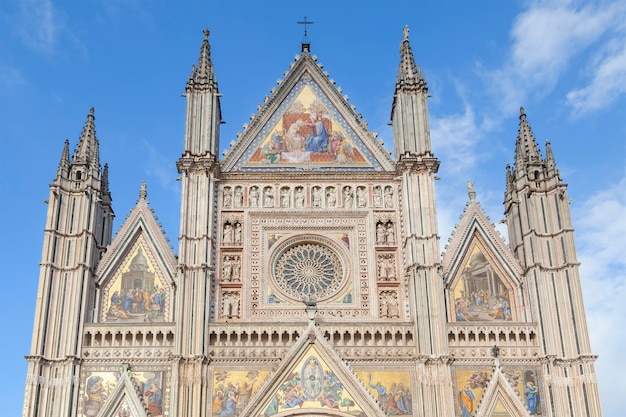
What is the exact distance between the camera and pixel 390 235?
83.0 ft

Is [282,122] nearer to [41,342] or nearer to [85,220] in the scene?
[85,220]

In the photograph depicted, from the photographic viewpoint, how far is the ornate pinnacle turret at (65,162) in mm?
24938

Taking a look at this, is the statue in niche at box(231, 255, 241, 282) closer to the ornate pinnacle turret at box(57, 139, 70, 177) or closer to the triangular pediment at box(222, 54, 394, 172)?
the triangular pediment at box(222, 54, 394, 172)

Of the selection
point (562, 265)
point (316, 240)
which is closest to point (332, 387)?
point (316, 240)

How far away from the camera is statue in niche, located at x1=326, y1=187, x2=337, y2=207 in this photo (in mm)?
25769

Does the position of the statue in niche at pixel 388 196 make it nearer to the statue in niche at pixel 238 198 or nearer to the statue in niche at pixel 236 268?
the statue in niche at pixel 238 198

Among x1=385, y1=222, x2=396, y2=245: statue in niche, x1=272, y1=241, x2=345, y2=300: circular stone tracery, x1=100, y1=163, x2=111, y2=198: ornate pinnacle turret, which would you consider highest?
x1=100, y1=163, x2=111, y2=198: ornate pinnacle turret

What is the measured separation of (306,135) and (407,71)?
3.94m

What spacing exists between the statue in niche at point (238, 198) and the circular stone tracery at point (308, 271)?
6.28ft

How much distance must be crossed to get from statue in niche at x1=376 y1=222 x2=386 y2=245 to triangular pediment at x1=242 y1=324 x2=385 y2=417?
12.8 feet

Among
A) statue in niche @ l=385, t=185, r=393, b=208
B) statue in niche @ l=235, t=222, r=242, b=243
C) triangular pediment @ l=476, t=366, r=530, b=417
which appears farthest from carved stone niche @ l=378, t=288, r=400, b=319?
statue in niche @ l=235, t=222, r=242, b=243

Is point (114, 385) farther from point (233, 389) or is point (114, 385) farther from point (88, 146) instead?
point (88, 146)

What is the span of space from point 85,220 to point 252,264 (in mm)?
4960

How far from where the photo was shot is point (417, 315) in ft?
76.9
